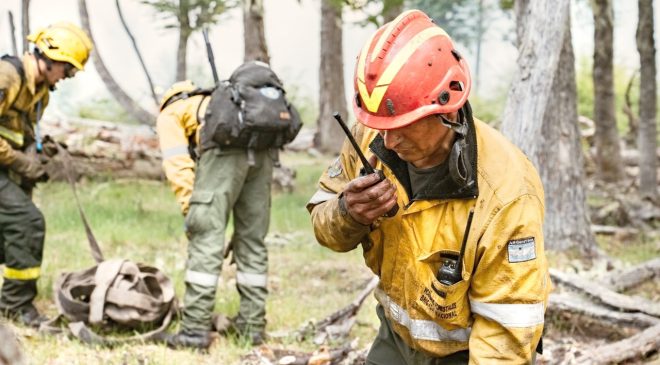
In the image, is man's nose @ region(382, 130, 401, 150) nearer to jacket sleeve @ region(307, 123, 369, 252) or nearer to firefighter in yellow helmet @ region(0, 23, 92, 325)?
jacket sleeve @ region(307, 123, 369, 252)

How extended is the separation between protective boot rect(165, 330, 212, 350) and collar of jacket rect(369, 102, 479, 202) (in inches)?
117

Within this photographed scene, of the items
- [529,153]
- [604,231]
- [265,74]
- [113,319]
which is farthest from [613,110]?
[113,319]

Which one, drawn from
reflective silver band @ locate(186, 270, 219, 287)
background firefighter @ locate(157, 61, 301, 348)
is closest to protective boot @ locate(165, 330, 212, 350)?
background firefighter @ locate(157, 61, 301, 348)

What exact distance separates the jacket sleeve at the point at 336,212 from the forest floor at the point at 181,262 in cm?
224

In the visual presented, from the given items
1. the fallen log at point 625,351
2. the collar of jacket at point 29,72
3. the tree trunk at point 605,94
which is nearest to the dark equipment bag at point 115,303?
the collar of jacket at point 29,72

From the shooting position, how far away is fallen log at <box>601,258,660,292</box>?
6.25 metres

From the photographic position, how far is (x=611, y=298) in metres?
5.19

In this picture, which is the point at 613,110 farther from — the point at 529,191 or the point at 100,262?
the point at 529,191

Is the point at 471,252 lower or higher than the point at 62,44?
lower

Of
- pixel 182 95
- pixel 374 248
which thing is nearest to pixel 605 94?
pixel 182 95

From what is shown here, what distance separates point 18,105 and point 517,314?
13.9ft

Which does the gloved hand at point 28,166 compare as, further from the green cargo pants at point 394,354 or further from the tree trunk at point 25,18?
the green cargo pants at point 394,354

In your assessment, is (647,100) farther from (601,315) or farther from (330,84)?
(330,84)

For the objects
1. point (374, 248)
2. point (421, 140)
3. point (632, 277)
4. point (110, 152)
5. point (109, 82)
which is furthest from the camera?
point (110, 152)
